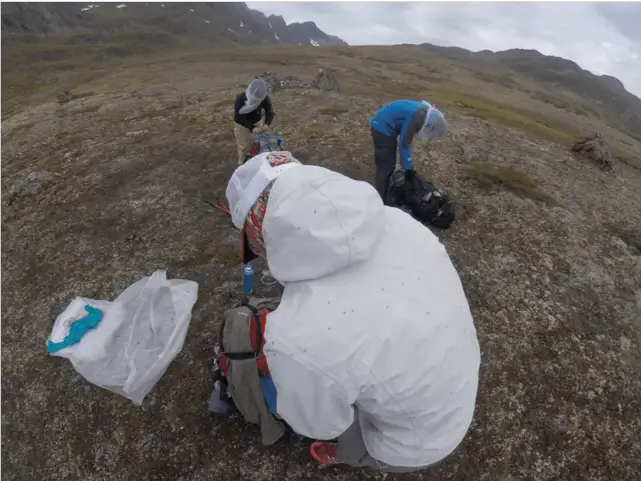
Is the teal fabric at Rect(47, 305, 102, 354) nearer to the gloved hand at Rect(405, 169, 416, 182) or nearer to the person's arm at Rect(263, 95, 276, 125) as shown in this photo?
the person's arm at Rect(263, 95, 276, 125)

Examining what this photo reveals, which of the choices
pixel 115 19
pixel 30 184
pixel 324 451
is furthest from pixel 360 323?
pixel 115 19

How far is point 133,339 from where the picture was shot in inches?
291

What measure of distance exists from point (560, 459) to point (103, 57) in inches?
4904

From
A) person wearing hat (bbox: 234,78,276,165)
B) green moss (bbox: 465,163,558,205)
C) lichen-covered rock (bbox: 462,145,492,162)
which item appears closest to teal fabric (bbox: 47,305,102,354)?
person wearing hat (bbox: 234,78,276,165)

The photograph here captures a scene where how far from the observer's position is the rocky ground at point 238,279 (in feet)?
23.1

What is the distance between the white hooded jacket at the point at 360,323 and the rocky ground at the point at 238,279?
4.02m

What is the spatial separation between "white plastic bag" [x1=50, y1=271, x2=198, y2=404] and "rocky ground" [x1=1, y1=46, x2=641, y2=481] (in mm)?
697

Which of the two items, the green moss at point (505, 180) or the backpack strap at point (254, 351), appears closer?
the backpack strap at point (254, 351)

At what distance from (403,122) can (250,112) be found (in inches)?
193

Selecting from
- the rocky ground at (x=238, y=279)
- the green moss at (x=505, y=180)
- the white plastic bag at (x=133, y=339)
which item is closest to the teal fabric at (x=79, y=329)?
the white plastic bag at (x=133, y=339)

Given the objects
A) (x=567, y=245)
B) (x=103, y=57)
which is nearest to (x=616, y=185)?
(x=567, y=245)

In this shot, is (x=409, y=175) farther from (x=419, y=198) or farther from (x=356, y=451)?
(x=356, y=451)

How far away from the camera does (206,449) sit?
6.87 metres

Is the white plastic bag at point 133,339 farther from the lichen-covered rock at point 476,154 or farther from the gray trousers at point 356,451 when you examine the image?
the lichen-covered rock at point 476,154
